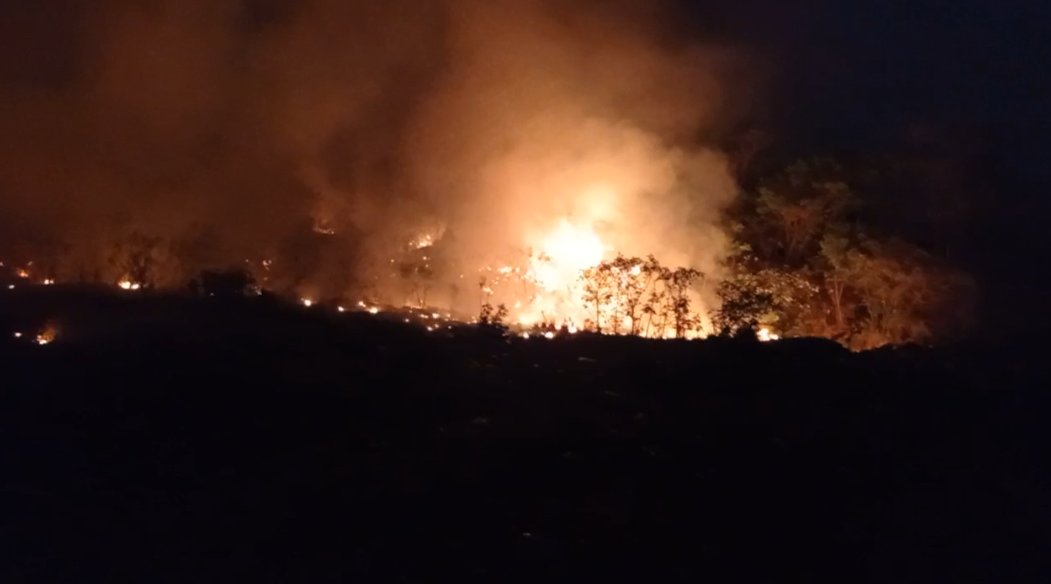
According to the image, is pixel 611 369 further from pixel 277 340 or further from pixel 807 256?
pixel 807 256

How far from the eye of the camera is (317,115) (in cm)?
1257

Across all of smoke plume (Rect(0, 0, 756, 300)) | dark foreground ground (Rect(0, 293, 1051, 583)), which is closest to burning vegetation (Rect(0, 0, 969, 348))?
smoke plume (Rect(0, 0, 756, 300))

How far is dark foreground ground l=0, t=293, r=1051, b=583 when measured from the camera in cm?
449

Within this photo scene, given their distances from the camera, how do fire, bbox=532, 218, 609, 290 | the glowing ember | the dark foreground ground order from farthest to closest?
1. the glowing ember
2. fire, bbox=532, 218, 609, 290
3. the dark foreground ground

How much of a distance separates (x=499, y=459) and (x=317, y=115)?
8.23 meters

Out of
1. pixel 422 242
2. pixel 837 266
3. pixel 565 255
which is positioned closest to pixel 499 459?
pixel 565 255

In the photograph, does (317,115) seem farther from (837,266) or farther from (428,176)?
(837,266)

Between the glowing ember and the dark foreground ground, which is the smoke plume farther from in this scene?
the dark foreground ground

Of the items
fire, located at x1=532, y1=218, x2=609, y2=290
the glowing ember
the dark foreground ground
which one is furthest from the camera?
the glowing ember

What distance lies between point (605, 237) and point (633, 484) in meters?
6.10

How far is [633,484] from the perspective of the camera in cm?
517

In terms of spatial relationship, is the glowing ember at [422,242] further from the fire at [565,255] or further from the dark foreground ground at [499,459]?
the dark foreground ground at [499,459]

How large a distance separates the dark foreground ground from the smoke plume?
15.3 ft

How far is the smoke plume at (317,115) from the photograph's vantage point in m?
11.8
